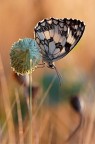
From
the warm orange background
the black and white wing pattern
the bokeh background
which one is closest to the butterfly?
the black and white wing pattern

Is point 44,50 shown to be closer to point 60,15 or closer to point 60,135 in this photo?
point 60,135

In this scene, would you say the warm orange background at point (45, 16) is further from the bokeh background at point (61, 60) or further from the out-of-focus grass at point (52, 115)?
the out-of-focus grass at point (52, 115)

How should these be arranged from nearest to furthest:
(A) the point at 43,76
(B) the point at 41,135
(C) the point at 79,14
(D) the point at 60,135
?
(B) the point at 41,135 < (D) the point at 60,135 < (A) the point at 43,76 < (C) the point at 79,14

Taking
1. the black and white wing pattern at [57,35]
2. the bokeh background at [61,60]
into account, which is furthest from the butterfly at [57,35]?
the bokeh background at [61,60]

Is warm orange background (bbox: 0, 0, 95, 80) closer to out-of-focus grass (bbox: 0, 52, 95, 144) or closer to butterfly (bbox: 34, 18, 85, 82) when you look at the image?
out-of-focus grass (bbox: 0, 52, 95, 144)

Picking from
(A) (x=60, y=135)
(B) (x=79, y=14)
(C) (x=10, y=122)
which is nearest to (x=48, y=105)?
(A) (x=60, y=135)

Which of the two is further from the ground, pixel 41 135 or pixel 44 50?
pixel 44 50

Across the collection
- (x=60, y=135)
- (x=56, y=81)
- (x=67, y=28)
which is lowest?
(x=60, y=135)
